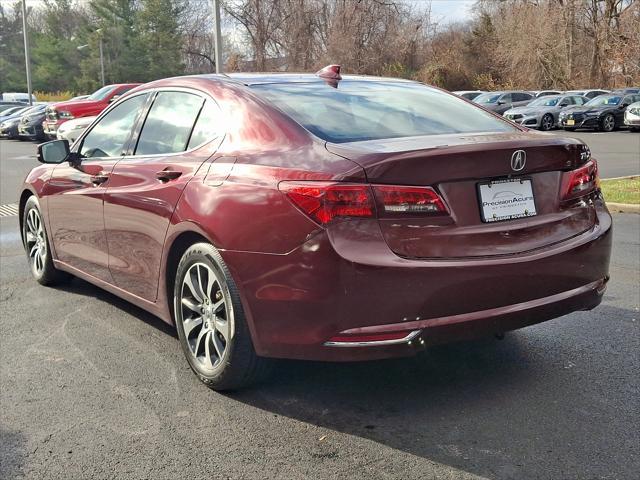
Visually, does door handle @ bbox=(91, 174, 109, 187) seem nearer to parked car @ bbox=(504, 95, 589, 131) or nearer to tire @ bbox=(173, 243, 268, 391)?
tire @ bbox=(173, 243, 268, 391)

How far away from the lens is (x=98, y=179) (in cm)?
466

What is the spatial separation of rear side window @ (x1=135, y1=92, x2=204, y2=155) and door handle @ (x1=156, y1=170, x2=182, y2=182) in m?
0.16

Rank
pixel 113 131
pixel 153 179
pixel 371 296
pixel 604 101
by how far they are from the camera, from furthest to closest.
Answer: pixel 604 101
pixel 113 131
pixel 153 179
pixel 371 296

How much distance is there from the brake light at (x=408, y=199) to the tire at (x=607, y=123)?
27.1 meters

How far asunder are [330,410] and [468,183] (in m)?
1.23

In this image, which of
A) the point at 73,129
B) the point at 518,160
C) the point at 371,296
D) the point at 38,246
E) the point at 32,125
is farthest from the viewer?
the point at 32,125

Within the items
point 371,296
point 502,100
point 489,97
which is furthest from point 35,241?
point 502,100

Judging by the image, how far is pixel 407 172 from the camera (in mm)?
3068

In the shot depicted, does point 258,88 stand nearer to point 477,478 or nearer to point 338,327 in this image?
point 338,327

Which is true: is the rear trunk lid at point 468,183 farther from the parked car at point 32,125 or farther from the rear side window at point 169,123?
the parked car at point 32,125

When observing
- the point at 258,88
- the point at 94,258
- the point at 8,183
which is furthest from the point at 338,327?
the point at 8,183

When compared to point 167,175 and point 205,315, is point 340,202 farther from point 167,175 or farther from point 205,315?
point 167,175

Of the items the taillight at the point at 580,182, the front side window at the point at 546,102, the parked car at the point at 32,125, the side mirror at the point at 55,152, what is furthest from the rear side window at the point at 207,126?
the front side window at the point at 546,102

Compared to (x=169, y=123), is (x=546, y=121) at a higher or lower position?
lower
